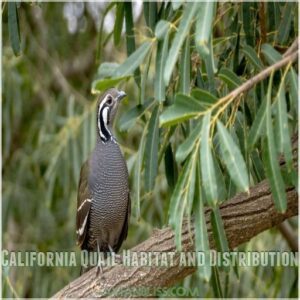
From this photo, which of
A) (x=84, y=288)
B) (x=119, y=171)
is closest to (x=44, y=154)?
(x=119, y=171)

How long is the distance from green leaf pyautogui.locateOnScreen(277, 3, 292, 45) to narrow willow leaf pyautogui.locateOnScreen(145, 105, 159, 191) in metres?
0.55

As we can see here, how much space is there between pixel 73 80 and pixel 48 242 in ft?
4.06

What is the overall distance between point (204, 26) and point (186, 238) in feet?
2.74

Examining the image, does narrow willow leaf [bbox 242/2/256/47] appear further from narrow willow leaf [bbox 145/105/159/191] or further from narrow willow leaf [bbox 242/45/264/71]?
narrow willow leaf [bbox 145/105/159/191]

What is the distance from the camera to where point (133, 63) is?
2443 mm

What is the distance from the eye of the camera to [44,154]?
5227 mm

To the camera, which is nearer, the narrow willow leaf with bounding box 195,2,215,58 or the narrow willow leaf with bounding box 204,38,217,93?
the narrow willow leaf with bounding box 195,2,215,58

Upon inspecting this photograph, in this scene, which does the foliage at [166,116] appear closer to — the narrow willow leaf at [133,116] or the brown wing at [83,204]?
the narrow willow leaf at [133,116]

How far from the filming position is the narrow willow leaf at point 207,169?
2.20 m

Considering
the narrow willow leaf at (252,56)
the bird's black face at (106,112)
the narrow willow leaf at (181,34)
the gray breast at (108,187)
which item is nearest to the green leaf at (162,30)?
the narrow willow leaf at (181,34)

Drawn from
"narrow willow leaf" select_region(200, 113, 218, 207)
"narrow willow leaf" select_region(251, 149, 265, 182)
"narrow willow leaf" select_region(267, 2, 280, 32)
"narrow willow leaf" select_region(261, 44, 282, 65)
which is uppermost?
"narrow willow leaf" select_region(267, 2, 280, 32)

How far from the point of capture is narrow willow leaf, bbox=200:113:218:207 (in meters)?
2.20

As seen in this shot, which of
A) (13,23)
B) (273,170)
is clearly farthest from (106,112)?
(273,170)

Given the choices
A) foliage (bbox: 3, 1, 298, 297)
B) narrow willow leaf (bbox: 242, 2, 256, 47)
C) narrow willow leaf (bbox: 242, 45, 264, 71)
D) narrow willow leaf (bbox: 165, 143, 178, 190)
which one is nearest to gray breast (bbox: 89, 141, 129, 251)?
foliage (bbox: 3, 1, 298, 297)
